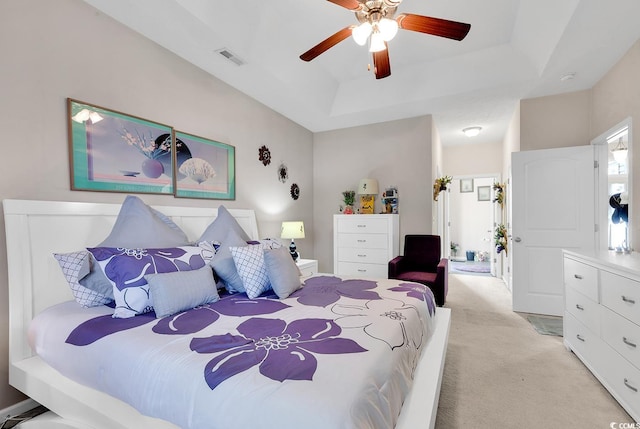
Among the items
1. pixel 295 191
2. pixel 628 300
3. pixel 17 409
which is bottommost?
pixel 17 409

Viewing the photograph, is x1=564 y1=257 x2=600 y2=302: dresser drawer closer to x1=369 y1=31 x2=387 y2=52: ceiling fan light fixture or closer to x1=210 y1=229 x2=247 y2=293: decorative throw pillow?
x1=369 y1=31 x2=387 y2=52: ceiling fan light fixture

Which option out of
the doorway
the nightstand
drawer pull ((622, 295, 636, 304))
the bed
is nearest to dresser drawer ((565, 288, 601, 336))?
drawer pull ((622, 295, 636, 304))

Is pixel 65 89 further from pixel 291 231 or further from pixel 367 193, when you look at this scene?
pixel 367 193

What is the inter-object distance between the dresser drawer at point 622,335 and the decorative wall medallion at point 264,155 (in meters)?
3.43

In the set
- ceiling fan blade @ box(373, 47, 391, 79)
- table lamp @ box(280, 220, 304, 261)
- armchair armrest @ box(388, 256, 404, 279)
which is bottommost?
armchair armrest @ box(388, 256, 404, 279)

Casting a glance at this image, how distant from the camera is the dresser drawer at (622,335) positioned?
5.44 ft

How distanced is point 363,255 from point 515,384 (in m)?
2.36

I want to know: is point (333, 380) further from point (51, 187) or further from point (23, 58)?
point (23, 58)

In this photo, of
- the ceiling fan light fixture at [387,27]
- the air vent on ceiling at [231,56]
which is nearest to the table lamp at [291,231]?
the air vent on ceiling at [231,56]

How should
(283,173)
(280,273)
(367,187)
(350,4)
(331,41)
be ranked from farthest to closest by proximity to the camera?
(367,187) → (283,173) → (331,41) → (280,273) → (350,4)

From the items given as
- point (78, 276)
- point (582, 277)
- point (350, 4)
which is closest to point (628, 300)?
point (582, 277)

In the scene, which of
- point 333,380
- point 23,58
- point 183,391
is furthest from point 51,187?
point 333,380

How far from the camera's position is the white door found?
329 cm

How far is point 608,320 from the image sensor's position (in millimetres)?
1939
